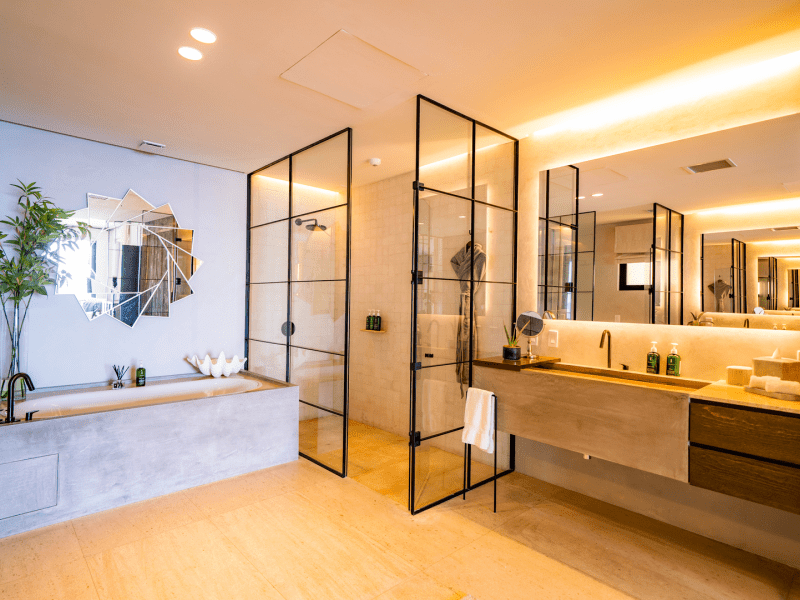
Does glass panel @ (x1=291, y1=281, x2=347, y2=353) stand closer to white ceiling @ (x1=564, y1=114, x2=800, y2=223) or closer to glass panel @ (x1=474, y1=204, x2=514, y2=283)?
glass panel @ (x1=474, y1=204, x2=514, y2=283)

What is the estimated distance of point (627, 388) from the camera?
2348 millimetres

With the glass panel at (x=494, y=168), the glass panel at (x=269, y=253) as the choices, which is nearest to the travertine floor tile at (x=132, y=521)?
the glass panel at (x=269, y=253)

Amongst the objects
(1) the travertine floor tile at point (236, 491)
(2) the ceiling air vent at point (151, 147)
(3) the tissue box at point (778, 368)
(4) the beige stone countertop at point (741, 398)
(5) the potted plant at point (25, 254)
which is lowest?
(1) the travertine floor tile at point (236, 491)

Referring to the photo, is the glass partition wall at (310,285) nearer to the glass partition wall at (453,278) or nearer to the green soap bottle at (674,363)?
the glass partition wall at (453,278)

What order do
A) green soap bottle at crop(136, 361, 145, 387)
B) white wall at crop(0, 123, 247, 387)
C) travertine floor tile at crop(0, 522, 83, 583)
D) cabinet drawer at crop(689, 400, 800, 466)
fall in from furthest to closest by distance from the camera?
green soap bottle at crop(136, 361, 145, 387) < white wall at crop(0, 123, 247, 387) < travertine floor tile at crop(0, 522, 83, 583) < cabinet drawer at crop(689, 400, 800, 466)

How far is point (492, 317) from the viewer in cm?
337

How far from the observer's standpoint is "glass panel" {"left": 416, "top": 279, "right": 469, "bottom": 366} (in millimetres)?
2941

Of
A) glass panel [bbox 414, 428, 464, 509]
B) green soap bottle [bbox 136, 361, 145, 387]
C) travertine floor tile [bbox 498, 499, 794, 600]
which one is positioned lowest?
travertine floor tile [bbox 498, 499, 794, 600]

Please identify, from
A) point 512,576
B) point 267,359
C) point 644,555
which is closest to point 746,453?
point 644,555

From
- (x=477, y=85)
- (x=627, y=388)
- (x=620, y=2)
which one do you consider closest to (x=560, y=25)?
(x=620, y=2)

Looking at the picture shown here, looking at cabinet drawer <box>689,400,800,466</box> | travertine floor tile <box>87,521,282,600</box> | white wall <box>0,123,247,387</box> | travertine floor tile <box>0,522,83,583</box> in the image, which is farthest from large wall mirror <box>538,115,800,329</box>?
travertine floor tile <box>0,522,83,583</box>

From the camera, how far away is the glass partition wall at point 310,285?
3.52m

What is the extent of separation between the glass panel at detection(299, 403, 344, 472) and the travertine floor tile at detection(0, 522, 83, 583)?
5.48 feet

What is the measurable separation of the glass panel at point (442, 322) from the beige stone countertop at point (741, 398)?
4.65 feet
